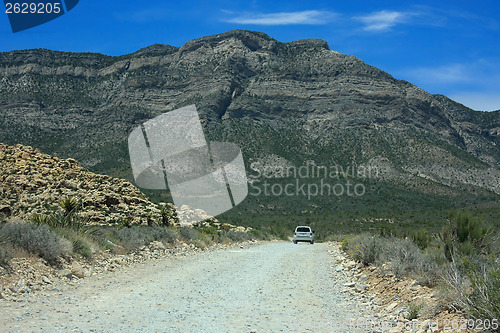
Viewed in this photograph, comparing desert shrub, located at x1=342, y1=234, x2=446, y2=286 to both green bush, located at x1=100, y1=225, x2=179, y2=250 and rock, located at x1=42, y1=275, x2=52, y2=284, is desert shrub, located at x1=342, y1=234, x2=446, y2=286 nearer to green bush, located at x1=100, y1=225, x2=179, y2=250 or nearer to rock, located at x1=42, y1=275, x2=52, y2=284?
rock, located at x1=42, y1=275, x2=52, y2=284

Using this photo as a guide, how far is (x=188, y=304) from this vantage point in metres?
7.88

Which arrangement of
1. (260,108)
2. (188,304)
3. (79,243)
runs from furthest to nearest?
(260,108)
(79,243)
(188,304)

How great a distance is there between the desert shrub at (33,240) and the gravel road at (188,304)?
1.18 meters

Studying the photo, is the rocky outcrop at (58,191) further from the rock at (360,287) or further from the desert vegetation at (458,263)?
the rock at (360,287)

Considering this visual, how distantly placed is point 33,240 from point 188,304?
4.63 m

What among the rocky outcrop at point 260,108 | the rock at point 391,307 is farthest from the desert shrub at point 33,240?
the rocky outcrop at point 260,108

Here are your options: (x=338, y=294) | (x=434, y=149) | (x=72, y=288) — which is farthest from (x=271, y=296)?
(x=434, y=149)

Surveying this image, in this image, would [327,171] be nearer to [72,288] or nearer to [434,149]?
[434,149]

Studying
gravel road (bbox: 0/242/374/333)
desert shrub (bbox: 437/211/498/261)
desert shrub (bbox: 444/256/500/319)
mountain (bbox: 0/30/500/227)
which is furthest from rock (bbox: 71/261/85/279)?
mountain (bbox: 0/30/500/227)

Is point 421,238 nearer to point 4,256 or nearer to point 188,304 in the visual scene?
point 188,304

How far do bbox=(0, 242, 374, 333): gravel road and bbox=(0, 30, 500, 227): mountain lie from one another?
44130 mm

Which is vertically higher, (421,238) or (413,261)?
(413,261)

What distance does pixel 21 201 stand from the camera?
21.6 metres

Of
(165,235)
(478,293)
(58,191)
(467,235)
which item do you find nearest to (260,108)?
(58,191)
